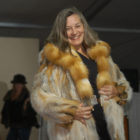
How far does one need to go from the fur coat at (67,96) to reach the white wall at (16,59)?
4.21 meters

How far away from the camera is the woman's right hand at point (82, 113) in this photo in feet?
5.52

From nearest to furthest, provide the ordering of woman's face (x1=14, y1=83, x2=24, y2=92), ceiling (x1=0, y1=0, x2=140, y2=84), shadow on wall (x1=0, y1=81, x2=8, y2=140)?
woman's face (x1=14, y1=83, x2=24, y2=92) < shadow on wall (x1=0, y1=81, x2=8, y2=140) < ceiling (x1=0, y1=0, x2=140, y2=84)

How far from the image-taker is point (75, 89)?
1.78m

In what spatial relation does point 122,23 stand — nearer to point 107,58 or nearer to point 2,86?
point 2,86

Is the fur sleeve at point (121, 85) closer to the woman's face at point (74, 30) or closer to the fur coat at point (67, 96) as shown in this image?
the fur coat at point (67, 96)

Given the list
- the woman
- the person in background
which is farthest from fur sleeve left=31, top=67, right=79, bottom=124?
the person in background

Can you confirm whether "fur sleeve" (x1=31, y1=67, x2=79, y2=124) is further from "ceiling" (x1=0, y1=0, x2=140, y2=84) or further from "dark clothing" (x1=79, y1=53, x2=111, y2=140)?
"ceiling" (x1=0, y1=0, x2=140, y2=84)

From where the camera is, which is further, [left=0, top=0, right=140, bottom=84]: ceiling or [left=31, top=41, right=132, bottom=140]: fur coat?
[left=0, top=0, right=140, bottom=84]: ceiling

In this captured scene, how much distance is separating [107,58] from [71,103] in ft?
1.41

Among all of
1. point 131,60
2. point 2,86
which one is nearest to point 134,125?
point 2,86

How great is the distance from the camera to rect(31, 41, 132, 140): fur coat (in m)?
1.70

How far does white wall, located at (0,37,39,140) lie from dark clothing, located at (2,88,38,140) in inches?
35.5

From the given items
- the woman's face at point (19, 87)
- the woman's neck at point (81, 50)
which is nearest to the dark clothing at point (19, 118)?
the woman's face at point (19, 87)

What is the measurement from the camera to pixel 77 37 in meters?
1.93
